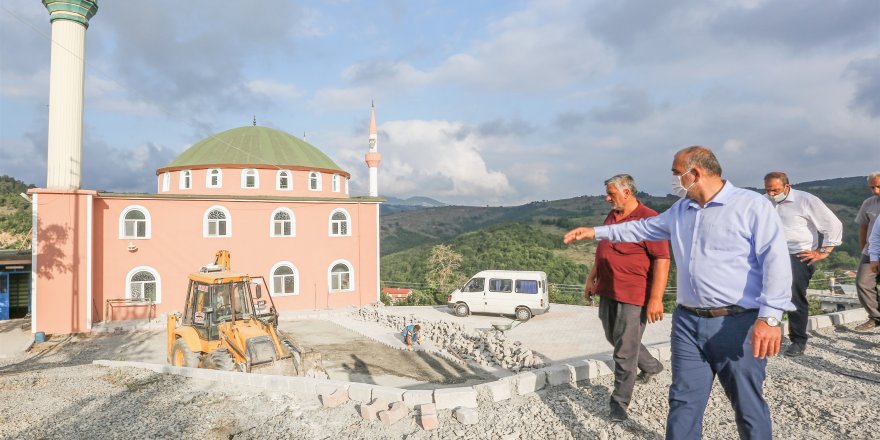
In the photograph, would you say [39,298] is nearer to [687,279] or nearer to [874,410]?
[687,279]

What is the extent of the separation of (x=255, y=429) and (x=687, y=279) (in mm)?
4016

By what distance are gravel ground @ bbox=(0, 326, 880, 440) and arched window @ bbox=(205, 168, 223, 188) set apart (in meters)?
17.0

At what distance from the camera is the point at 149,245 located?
56.0 ft

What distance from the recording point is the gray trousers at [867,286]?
640 cm

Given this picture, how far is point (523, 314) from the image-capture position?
1644 cm

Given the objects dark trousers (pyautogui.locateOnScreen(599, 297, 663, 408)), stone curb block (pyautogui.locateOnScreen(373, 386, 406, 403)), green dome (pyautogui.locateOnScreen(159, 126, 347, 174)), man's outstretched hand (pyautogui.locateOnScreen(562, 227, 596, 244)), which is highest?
green dome (pyautogui.locateOnScreen(159, 126, 347, 174))

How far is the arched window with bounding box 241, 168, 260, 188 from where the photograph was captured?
882 inches

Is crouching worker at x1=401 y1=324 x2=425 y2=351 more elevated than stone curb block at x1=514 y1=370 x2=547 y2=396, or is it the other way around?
stone curb block at x1=514 y1=370 x2=547 y2=396

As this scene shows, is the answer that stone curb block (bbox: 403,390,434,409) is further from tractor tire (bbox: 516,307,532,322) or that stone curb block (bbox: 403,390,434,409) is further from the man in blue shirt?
tractor tire (bbox: 516,307,532,322)

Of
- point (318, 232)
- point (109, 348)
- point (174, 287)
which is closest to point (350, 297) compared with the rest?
point (318, 232)

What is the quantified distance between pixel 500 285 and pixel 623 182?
13.0m

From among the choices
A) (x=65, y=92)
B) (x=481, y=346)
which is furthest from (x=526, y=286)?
(x=65, y=92)

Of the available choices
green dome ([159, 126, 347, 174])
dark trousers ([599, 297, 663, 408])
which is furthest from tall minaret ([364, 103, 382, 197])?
dark trousers ([599, 297, 663, 408])

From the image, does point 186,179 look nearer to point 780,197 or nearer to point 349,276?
point 349,276
